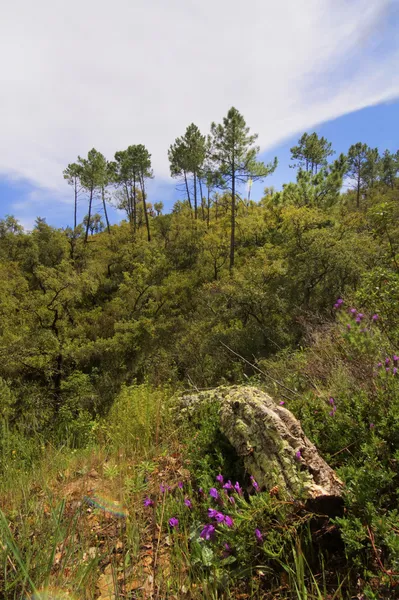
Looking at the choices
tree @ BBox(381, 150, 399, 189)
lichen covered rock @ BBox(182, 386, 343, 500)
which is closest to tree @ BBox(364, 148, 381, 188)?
tree @ BBox(381, 150, 399, 189)

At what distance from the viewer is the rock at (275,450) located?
1.38 metres

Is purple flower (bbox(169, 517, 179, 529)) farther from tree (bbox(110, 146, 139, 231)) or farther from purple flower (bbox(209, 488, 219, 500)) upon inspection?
tree (bbox(110, 146, 139, 231))

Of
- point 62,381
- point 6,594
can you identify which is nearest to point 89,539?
point 6,594

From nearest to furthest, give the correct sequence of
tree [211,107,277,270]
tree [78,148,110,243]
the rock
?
the rock, tree [211,107,277,270], tree [78,148,110,243]

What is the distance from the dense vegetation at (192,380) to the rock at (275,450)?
0.33 feet

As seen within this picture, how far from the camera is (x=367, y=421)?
184cm

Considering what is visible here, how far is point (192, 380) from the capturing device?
940 centimetres

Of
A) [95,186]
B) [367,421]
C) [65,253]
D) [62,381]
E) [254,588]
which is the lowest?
[62,381]

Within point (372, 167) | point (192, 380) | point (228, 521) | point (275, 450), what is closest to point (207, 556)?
point (228, 521)

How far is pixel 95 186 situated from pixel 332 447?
2955 centimetres

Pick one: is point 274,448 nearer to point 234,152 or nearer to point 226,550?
point 226,550

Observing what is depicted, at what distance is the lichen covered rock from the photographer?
141 cm

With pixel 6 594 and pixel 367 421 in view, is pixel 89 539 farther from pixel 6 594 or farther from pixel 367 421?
pixel 367 421

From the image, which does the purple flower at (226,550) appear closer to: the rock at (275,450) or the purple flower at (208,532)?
the purple flower at (208,532)
